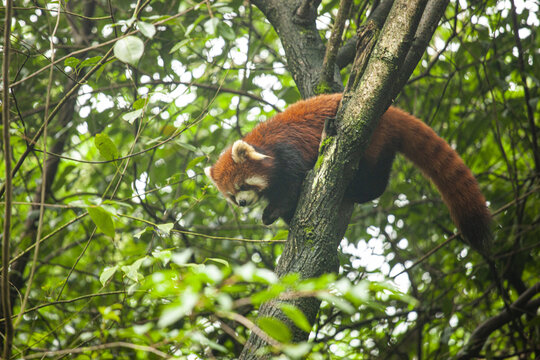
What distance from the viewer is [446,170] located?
320 cm

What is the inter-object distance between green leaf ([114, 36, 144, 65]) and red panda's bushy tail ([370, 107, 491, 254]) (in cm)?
201

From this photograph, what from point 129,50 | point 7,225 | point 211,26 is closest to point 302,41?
point 211,26

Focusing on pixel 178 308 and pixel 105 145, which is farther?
pixel 105 145

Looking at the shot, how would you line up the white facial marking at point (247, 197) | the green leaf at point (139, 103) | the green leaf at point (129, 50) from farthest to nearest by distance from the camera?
the white facial marking at point (247, 197)
the green leaf at point (139, 103)
the green leaf at point (129, 50)

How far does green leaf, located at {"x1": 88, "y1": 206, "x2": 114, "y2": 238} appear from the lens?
5.74 ft

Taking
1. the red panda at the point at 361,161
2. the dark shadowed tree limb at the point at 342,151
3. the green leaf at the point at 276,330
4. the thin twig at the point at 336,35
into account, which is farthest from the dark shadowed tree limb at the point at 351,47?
the green leaf at the point at 276,330

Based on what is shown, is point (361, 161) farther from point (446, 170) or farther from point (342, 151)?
point (342, 151)

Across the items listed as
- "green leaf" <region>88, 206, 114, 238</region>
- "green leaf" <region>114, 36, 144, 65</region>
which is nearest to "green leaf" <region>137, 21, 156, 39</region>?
"green leaf" <region>114, 36, 144, 65</region>

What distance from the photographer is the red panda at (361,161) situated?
312 centimetres

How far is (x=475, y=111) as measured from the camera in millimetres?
4422

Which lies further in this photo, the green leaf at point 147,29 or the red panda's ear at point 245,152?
the red panda's ear at point 245,152

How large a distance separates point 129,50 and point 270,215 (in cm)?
204

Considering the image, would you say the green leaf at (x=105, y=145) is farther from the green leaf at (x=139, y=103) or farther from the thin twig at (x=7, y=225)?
the thin twig at (x=7, y=225)

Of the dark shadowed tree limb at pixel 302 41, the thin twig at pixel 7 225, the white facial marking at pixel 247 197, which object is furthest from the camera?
the white facial marking at pixel 247 197
